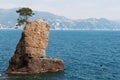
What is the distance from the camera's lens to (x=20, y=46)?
78.3 m

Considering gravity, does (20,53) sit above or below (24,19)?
below

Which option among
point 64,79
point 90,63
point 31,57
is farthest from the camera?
point 90,63

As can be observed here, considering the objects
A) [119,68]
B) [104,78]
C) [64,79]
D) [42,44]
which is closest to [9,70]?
[42,44]

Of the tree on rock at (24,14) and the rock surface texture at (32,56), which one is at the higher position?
the tree on rock at (24,14)

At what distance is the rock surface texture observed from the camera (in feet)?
251

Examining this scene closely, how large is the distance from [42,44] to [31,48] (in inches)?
149

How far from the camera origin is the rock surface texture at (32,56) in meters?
76.4

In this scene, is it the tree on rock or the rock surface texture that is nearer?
the rock surface texture

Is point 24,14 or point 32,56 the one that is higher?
point 24,14

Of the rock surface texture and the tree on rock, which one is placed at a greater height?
the tree on rock

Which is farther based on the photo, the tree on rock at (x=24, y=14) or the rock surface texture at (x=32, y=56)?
the tree on rock at (x=24, y=14)

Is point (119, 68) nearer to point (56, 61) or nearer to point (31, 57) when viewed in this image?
point (56, 61)

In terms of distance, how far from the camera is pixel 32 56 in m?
76.3

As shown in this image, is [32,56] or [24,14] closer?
[32,56]
